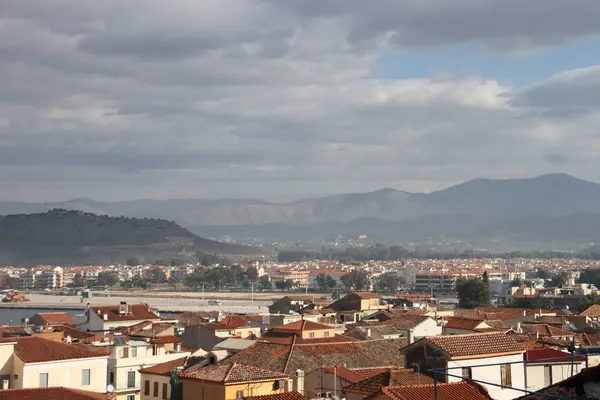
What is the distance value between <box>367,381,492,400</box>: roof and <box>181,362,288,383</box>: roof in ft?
18.9

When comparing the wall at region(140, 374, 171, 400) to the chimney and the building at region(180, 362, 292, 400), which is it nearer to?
the chimney

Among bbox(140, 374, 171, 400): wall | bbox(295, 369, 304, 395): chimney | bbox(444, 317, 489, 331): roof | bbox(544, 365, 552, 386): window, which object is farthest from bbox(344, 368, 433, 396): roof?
bbox(444, 317, 489, 331): roof

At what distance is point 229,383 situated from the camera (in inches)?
828

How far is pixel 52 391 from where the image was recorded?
2041cm

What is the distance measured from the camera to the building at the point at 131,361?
97.8ft

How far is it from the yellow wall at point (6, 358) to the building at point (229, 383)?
16.4ft

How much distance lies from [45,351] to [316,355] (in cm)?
868

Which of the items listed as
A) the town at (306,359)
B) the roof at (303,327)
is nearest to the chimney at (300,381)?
the town at (306,359)

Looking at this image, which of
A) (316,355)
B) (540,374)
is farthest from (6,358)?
(540,374)

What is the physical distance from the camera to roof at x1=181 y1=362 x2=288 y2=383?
2134 centimetres

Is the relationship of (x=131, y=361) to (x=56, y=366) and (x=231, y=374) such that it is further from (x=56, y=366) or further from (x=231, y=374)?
(x=231, y=374)

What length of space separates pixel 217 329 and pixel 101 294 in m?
123

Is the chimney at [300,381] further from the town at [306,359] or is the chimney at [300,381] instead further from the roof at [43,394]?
the roof at [43,394]

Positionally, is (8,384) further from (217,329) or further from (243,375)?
(217,329)
